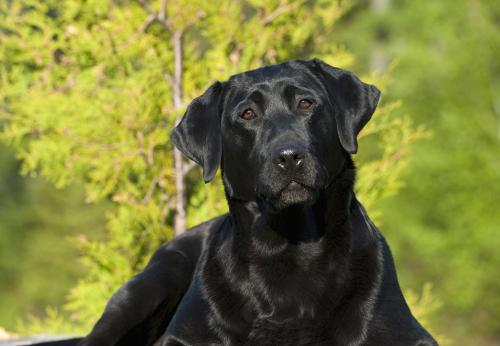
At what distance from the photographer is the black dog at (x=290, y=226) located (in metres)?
4.01

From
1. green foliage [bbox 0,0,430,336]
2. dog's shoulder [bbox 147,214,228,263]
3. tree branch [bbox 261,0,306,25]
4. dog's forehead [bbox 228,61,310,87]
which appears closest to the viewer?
dog's forehead [bbox 228,61,310,87]

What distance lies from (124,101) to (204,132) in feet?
8.51

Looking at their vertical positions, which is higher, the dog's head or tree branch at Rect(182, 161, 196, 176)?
the dog's head

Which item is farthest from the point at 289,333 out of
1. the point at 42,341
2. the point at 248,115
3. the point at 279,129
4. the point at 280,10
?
the point at 280,10

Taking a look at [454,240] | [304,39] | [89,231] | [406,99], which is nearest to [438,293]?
[454,240]

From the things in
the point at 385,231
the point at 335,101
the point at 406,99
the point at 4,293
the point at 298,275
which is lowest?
the point at 4,293

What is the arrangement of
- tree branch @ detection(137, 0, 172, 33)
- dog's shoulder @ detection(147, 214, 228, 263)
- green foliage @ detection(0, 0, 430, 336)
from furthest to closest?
tree branch @ detection(137, 0, 172, 33)
green foliage @ detection(0, 0, 430, 336)
dog's shoulder @ detection(147, 214, 228, 263)

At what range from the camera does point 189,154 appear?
450cm

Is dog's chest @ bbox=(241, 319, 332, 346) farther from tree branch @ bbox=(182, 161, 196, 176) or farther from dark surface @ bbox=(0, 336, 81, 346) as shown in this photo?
tree branch @ bbox=(182, 161, 196, 176)

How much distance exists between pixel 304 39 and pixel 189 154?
11.0 feet

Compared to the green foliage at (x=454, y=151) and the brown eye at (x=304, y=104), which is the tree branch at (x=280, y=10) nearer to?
the brown eye at (x=304, y=104)

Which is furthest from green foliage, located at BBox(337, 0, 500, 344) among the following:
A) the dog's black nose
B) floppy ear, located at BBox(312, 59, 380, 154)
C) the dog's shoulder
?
the dog's black nose

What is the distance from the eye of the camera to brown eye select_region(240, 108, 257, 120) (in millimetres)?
4250

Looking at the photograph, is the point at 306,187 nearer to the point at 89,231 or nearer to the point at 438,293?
the point at 89,231
